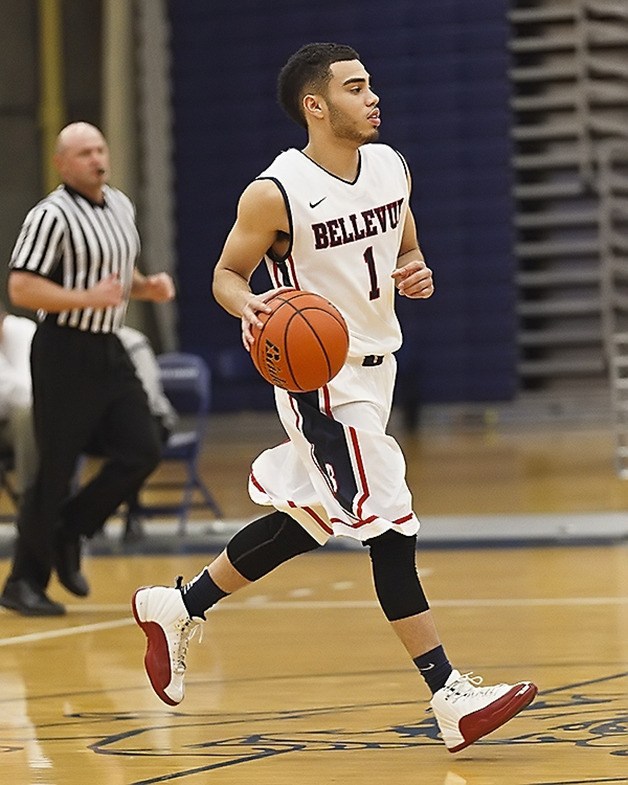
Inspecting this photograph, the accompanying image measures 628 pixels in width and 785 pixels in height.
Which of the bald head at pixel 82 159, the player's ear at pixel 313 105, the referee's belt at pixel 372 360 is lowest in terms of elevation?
the referee's belt at pixel 372 360

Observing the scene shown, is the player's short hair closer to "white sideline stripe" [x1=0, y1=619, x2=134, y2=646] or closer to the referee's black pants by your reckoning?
the referee's black pants

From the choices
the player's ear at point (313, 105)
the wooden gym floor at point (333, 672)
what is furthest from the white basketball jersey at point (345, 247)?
the wooden gym floor at point (333, 672)

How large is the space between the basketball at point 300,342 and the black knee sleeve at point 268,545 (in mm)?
449

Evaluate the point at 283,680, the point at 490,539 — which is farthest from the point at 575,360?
the point at 283,680

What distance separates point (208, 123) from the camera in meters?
17.9

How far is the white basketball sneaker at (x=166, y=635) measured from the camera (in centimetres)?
432

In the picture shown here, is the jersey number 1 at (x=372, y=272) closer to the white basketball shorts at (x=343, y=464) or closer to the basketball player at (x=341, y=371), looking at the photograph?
the basketball player at (x=341, y=371)

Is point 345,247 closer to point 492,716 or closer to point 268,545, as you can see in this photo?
point 268,545

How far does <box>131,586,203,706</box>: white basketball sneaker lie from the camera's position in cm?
432

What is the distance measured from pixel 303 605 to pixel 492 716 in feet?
9.84

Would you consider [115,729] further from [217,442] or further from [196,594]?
[217,442]

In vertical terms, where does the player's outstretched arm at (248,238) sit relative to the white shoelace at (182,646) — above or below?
above

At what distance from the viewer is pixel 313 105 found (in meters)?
4.22

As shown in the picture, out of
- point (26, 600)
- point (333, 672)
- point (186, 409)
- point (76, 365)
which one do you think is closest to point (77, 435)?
point (76, 365)
